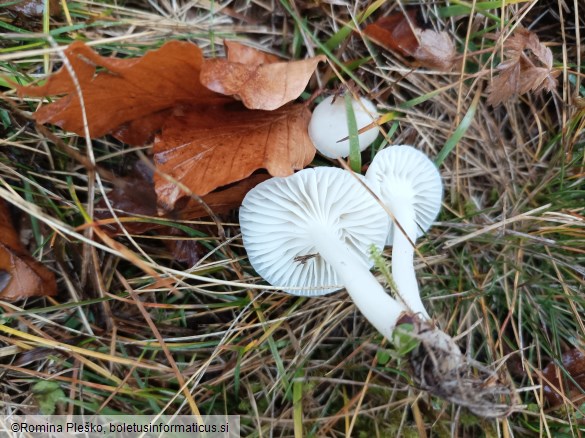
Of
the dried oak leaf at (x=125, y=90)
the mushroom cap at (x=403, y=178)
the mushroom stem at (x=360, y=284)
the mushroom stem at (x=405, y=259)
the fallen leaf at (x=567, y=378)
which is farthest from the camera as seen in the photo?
the fallen leaf at (x=567, y=378)

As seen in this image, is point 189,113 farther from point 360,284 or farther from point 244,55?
point 360,284

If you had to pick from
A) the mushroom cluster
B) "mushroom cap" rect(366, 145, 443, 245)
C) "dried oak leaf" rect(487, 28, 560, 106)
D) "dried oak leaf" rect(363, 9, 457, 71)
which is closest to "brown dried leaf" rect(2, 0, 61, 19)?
the mushroom cluster

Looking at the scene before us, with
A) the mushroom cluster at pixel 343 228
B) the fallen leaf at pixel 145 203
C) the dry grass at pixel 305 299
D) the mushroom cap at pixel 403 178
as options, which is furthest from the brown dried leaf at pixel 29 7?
the mushroom cap at pixel 403 178

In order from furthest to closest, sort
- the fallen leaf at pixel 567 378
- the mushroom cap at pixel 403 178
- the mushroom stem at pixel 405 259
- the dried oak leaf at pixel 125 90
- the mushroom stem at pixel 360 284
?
the fallen leaf at pixel 567 378 → the mushroom cap at pixel 403 178 → the mushroom stem at pixel 405 259 → the mushroom stem at pixel 360 284 → the dried oak leaf at pixel 125 90

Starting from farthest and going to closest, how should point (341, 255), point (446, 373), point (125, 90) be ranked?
point (341, 255) → point (125, 90) → point (446, 373)

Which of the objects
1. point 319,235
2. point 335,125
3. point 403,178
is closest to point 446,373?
point 319,235

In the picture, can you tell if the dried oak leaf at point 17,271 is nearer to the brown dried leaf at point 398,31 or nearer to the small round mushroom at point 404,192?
the small round mushroom at point 404,192

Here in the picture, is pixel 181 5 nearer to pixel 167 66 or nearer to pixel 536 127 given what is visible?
pixel 167 66
